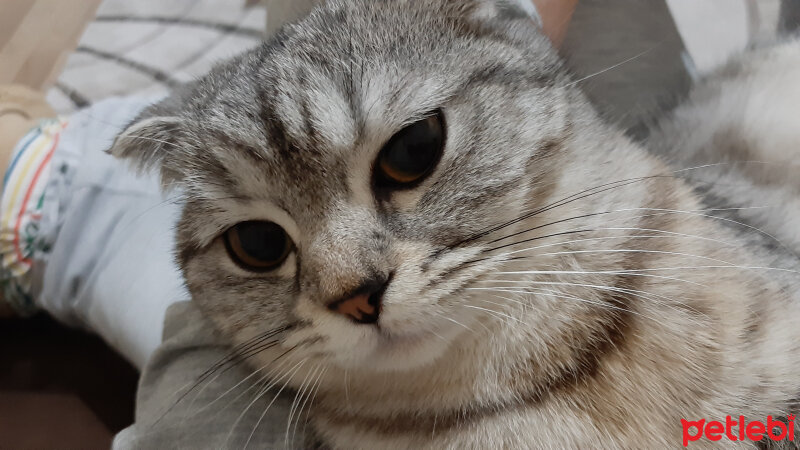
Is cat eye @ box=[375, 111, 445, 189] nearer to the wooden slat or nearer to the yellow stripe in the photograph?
the yellow stripe

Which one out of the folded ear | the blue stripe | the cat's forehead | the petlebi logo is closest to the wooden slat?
the blue stripe

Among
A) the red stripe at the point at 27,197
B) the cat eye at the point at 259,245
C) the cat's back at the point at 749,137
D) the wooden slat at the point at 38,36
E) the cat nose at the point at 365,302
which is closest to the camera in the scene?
the cat nose at the point at 365,302

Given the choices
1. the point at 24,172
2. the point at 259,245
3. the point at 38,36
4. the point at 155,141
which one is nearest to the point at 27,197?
the point at 24,172

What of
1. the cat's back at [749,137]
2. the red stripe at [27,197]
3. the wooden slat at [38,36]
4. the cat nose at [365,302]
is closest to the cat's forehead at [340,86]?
the cat nose at [365,302]

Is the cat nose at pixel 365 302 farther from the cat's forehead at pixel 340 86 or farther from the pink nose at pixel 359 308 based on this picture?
the cat's forehead at pixel 340 86

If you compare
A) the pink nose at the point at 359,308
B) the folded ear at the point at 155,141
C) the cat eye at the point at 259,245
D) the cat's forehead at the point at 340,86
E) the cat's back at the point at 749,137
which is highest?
the folded ear at the point at 155,141

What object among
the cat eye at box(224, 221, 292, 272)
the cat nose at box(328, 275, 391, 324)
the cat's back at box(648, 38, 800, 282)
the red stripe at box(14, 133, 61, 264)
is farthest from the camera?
the red stripe at box(14, 133, 61, 264)

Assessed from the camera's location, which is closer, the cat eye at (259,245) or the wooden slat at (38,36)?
the cat eye at (259,245)
